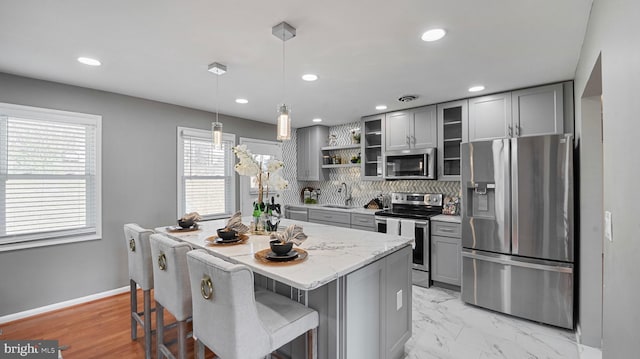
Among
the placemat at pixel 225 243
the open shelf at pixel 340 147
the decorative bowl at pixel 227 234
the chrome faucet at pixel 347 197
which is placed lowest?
the placemat at pixel 225 243

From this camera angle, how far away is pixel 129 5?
1.68 metres

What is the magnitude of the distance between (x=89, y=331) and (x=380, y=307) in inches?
105

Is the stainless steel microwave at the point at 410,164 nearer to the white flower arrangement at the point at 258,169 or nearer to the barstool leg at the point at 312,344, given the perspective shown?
the white flower arrangement at the point at 258,169

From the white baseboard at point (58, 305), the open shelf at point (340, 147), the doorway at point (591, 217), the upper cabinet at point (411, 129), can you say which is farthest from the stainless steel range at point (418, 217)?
the white baseboard at point (58, 305)

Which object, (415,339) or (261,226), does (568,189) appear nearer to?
(415,339)

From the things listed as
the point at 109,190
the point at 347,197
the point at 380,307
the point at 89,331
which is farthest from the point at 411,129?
the point at 89,331

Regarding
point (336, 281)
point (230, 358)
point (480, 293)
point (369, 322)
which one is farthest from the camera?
point (480, 293)

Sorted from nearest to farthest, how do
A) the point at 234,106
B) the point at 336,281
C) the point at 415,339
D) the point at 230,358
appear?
the point at 230,358 → the point at 336,281 → the point at 415,339 → the point at 234,106

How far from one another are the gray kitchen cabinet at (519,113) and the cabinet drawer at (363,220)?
5.63 feet

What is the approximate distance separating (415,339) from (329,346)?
49.3 inches

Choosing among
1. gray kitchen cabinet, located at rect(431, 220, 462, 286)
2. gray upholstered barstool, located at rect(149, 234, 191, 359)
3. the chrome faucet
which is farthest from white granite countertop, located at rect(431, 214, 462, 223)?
gray upholstered barstool, located at rect(149, 234, 191, 359)

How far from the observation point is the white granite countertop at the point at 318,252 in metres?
1.40

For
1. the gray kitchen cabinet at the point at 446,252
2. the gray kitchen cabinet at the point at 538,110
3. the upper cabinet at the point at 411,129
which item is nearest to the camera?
the gray kitchen cabinet at the point at 538,110

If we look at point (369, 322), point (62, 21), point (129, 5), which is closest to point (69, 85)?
point (62, 21)
